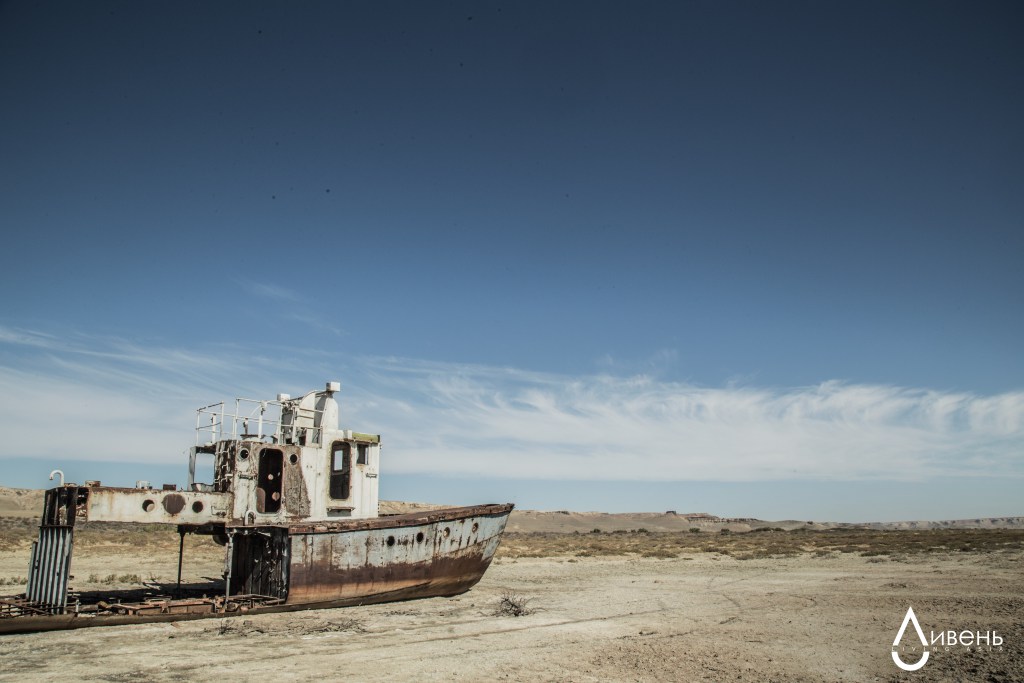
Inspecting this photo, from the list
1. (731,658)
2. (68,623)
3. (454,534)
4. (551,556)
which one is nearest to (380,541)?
(454,534)

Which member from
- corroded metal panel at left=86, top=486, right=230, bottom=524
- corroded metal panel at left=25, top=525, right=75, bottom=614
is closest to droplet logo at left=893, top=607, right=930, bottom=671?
corroded metal panel at left=86, top=486, right=230, bottom=524

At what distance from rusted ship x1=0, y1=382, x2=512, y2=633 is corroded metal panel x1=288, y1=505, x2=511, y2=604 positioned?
0.03 metres

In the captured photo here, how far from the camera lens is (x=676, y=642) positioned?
11047mm

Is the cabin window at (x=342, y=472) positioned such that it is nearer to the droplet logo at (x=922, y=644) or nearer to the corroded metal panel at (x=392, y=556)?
the corroded metal panel at (x=392, y=556)

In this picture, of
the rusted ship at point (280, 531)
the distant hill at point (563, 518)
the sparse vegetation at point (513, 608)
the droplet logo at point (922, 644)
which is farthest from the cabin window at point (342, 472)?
the distant hill at point (563, 518)

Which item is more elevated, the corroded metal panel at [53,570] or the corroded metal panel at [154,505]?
the corroded metal panel at [154,505]

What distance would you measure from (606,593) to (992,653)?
10.2m

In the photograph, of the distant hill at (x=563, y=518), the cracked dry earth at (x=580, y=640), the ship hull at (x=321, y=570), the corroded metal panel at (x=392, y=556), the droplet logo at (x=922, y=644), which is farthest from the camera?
the distant hill at (x=563, y=518)

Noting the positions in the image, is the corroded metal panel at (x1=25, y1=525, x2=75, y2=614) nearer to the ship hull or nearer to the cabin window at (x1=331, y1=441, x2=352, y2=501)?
the ship hull

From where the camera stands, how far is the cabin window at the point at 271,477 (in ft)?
51.4

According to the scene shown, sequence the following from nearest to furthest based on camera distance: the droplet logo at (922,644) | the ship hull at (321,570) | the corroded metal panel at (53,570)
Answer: the droplet logo at (922,644) → the corroded metal panel at (53,570) → the ship hull at (321,570)

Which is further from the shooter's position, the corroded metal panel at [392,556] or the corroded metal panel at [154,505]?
the corroded metal panel at [392,556]

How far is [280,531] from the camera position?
14.0 m

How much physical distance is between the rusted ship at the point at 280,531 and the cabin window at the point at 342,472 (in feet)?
0.09
